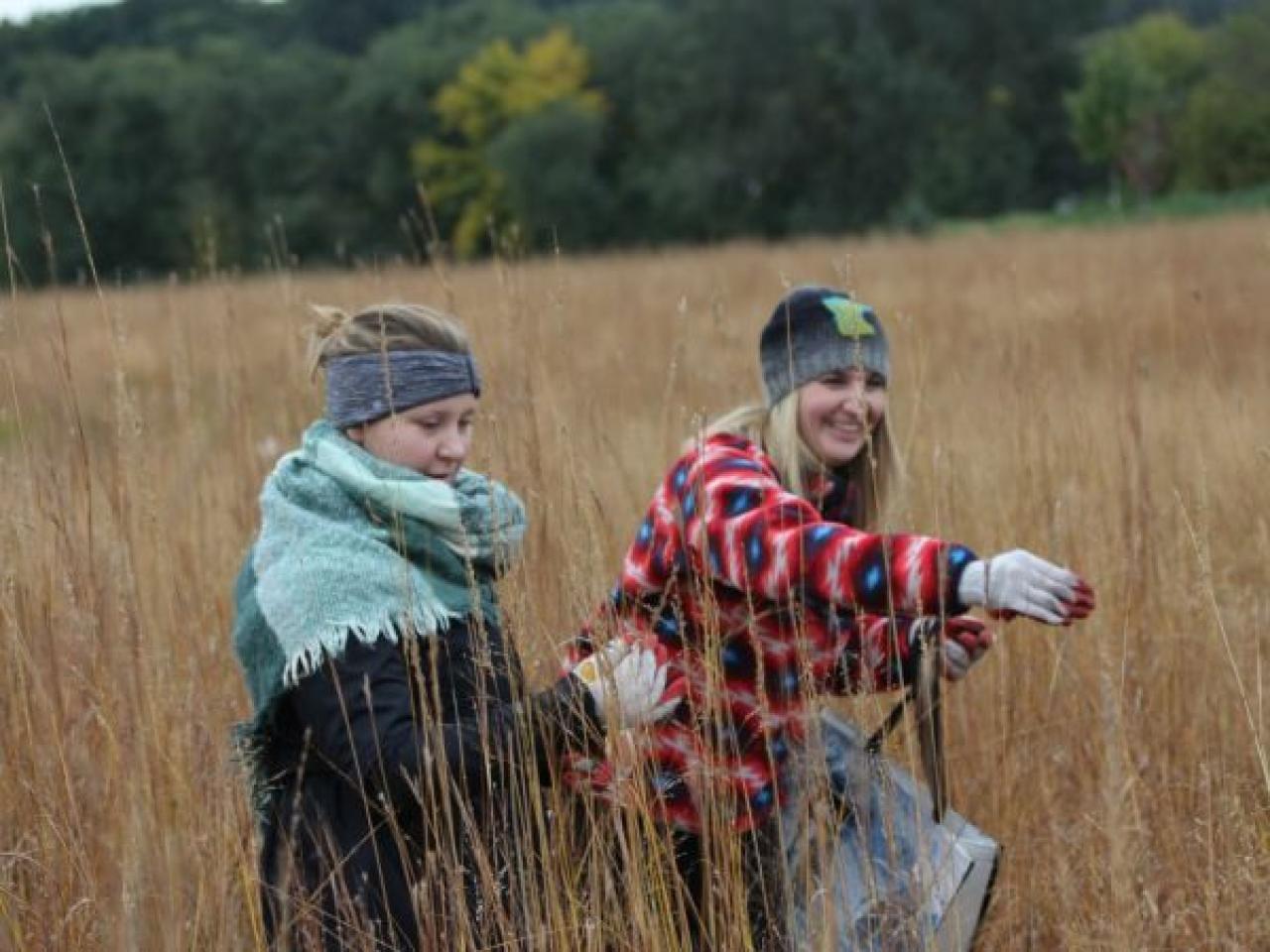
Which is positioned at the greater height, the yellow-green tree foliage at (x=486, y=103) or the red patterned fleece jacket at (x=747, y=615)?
the yellow-green tree foliage at (x=486, y=103)

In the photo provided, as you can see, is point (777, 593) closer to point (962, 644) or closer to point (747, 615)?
point (747, 615)

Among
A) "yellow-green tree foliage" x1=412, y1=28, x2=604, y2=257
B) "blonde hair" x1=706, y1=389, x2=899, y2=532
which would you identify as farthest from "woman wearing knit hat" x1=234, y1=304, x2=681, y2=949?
"yellow-green tree foliage" x1=412, y1=28, x2=604, y2=257

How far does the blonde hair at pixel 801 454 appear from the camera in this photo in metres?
2.14

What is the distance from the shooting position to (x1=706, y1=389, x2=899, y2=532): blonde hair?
2.14 metres

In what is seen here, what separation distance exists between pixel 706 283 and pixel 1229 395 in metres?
6.19

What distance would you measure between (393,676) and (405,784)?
0.13 metres

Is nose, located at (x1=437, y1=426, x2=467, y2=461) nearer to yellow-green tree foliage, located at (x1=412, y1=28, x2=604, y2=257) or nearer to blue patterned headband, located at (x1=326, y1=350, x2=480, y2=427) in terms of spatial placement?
blue patterned headband, located at (x1=326, y1=350, x2=480, y2=427)

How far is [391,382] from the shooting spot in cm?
191

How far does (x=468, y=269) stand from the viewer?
12.3 m

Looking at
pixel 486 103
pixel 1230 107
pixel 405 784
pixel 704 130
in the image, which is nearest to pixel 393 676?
pixel 405 784

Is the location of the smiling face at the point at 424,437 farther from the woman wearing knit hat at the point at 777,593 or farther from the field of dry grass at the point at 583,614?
the woman wearing knit hat at the point at 777,593

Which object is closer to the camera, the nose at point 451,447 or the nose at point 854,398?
the nose at point 451,447

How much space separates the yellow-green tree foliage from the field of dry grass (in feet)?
147

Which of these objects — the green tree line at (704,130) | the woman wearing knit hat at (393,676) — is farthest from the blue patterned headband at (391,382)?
the green tree line at (704,130)
